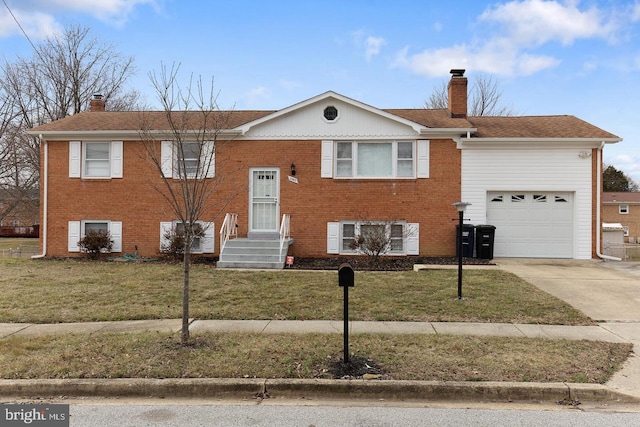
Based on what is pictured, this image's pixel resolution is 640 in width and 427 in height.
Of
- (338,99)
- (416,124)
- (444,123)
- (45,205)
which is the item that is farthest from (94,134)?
(444,123)

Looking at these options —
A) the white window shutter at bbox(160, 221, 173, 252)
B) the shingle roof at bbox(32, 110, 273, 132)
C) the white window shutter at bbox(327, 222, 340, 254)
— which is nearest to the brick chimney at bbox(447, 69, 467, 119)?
the white window shutter at bbox(327, 222, 340, 254)

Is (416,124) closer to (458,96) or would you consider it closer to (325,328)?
(458,96)

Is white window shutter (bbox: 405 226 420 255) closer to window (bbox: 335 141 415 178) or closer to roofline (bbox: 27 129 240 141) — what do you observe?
window (bbox: 335 141 415 178)

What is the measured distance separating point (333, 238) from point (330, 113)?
4.25 metres

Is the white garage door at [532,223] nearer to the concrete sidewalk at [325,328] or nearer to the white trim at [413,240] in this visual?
the white trim at [413,240]

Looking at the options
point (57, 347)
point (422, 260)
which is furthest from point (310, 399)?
point (422, 260)

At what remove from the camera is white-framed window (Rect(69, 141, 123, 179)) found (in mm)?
14805

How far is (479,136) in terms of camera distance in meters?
14.1

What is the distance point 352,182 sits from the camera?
14258 millimetres

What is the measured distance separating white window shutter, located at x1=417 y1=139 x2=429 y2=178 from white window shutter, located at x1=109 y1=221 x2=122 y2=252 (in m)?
10.5

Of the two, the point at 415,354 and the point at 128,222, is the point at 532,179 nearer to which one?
the point at 415,354

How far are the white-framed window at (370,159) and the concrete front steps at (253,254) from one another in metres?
3.10

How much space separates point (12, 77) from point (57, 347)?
3360cm

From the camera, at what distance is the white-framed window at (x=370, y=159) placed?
46.7ft
